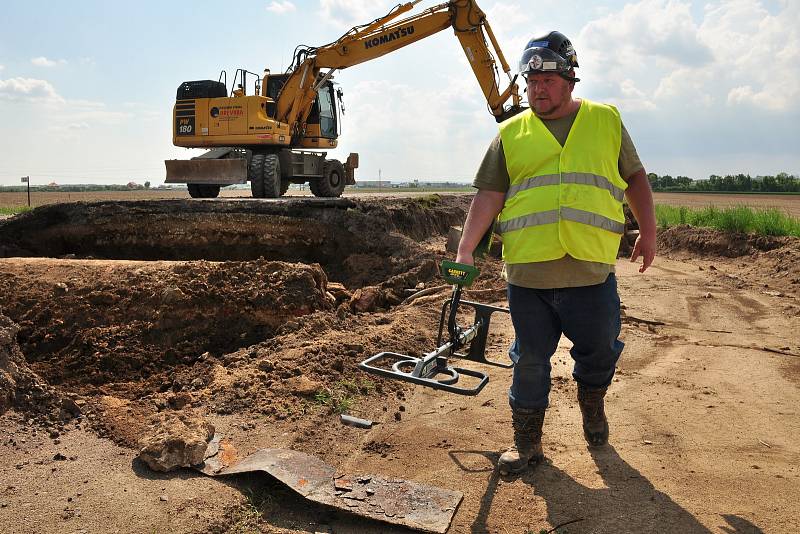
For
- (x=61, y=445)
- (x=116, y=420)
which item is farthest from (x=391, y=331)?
(x=61, y=445)

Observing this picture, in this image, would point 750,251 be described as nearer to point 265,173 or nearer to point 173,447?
point 265,173

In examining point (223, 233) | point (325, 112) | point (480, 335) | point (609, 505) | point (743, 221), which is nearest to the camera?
point (609, 505)

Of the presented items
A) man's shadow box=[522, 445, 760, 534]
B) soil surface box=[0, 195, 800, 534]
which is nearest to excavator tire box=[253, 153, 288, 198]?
soil surface box=[0, 195, 800, 534]

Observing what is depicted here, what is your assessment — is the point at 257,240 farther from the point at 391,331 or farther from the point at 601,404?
the point at 601,404

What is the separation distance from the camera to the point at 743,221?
12758 mm

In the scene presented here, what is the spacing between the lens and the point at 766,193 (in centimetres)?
3731

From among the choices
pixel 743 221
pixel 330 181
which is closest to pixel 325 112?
pixel 330 181

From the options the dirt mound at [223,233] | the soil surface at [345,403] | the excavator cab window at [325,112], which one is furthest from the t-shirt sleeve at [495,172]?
the excavator cab window at [325,112]

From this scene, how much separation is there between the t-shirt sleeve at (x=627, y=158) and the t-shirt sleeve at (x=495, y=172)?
591 millimetres

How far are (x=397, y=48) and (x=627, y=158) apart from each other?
35.7 ft

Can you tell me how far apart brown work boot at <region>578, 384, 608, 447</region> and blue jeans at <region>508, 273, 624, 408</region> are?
0.31 feet

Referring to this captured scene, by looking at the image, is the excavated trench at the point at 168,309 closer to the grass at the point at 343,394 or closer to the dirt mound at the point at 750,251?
the grass at the point at 343,394

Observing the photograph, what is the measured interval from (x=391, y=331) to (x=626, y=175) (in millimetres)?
3046

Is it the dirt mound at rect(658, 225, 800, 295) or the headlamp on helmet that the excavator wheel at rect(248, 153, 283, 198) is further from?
the headlamp on helmet
